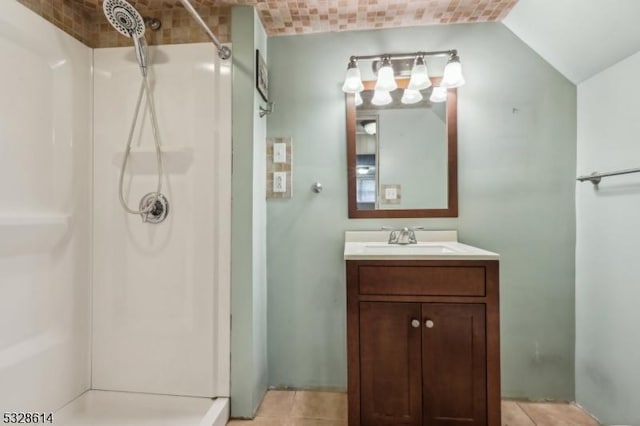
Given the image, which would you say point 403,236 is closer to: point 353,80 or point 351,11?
point 353,80

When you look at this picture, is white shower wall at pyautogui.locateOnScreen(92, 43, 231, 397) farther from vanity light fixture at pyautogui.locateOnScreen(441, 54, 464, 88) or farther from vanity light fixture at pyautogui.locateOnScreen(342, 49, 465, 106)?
vanity light fixture at pyautogui.locateOnScreen(441, 54, 464, 88)

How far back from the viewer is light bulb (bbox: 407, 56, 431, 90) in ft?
5.20

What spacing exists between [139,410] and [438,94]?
7.17 ft


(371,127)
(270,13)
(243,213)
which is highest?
(270,13)

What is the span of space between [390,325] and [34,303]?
58.4 inches

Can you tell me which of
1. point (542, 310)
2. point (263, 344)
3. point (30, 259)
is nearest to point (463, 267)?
point (542, 310)

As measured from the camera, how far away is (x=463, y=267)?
1.23 metres

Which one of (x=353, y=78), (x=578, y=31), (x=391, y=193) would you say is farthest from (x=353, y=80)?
(x=578, y=31)

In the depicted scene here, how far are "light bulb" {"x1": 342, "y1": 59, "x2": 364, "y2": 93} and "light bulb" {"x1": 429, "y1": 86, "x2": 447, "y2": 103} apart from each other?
396 millimetres

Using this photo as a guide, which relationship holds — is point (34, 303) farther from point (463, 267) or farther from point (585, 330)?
point (585, 330)

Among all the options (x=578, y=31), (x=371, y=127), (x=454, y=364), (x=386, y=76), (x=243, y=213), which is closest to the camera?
(x=454, y=364)

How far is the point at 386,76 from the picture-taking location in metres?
1.61

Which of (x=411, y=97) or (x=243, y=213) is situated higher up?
(x=411, y=97)

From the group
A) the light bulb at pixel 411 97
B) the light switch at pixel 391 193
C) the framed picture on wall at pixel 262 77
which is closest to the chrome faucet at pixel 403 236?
the light switch at pixel 391 193
